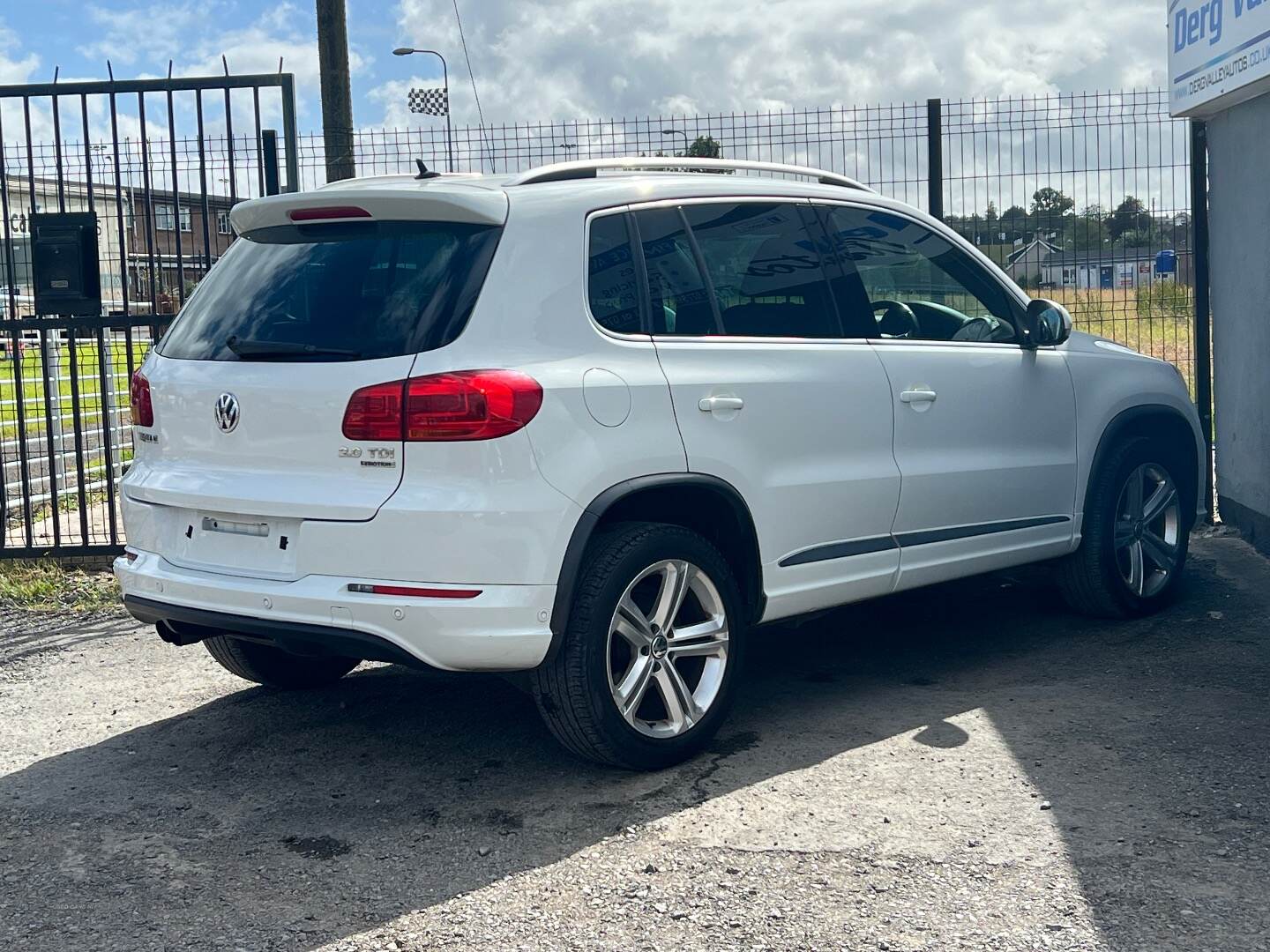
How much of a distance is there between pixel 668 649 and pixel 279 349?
60.2 inches

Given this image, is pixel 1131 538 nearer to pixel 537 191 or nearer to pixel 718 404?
pixel 718 404

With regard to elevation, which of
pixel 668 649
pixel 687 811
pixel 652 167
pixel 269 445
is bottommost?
pixel 687 811

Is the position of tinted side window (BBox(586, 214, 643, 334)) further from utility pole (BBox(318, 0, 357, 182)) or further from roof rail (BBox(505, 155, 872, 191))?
utility pole (BBox(318, 0, 357, 182))

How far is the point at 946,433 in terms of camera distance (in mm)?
5586

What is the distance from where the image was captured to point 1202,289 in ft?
29.5

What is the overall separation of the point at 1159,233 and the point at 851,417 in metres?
4.81

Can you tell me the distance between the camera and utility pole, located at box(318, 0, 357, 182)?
8547 millimetres

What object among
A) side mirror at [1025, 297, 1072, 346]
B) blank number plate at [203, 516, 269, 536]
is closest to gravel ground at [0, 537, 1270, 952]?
blank number plate at [203, 516, 269, 536]

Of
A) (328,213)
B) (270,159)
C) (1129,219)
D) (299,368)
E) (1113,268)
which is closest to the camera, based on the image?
(299,368)

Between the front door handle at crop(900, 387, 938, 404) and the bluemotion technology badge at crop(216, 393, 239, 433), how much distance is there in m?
2.42

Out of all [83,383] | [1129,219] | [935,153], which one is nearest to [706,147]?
[935,153]

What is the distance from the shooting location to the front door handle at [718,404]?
461 centimetres

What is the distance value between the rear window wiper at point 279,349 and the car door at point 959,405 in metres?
2.04

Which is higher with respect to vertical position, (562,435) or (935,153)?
(935,153)
